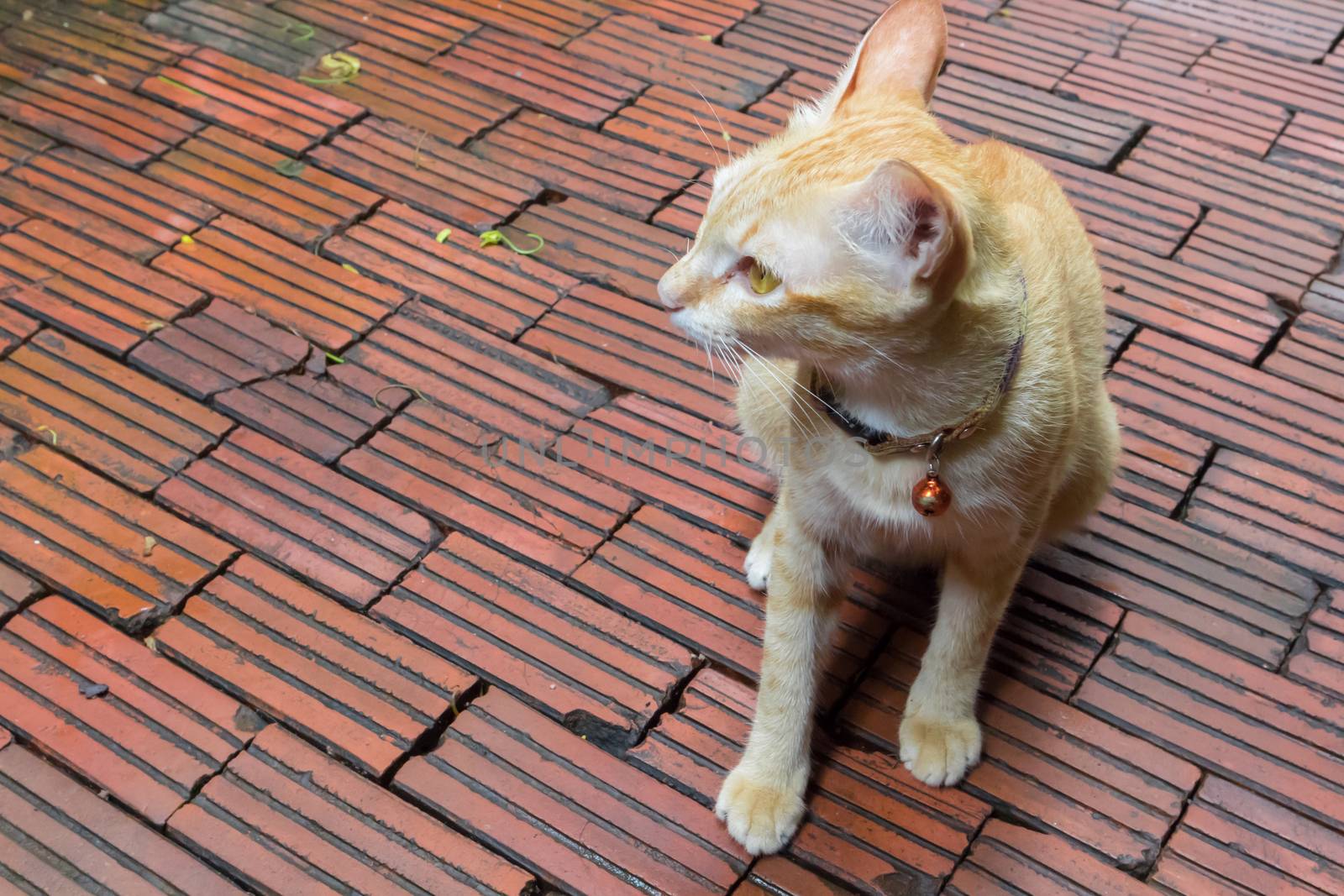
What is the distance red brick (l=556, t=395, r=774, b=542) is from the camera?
7.43ft

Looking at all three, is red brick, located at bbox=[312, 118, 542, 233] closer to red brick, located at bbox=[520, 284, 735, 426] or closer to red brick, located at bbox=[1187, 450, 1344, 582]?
red brick, located at bbox=[520, 284, 735, 426]

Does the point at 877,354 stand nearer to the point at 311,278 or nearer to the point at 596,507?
the point at 596,507

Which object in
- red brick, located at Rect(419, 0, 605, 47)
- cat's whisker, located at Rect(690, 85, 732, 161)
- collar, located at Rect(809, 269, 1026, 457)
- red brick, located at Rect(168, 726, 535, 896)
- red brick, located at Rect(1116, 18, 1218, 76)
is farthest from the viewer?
red brick, located at Rect(419, 0, 605, 47)

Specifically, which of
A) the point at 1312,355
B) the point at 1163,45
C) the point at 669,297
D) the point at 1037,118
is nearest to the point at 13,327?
the point at 669,297

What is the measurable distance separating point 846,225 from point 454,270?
5.12ft

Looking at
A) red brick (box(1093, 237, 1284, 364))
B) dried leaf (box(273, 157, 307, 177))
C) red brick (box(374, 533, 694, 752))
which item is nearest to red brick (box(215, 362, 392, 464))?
red brick (box(374, 533, 694, 752))

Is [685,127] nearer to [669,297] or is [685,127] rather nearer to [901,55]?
Answer: [901,55]

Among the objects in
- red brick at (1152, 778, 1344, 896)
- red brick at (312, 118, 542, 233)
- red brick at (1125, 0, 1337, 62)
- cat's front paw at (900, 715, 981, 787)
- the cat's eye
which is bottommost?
red brick at (1152, 778, 1344, 896)

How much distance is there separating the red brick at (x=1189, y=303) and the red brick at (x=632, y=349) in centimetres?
95

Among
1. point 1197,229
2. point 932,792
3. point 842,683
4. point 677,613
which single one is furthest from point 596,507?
point 1197,229

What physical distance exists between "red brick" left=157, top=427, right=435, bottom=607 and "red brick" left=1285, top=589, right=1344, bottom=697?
5.23 feet

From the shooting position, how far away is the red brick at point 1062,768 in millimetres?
1822

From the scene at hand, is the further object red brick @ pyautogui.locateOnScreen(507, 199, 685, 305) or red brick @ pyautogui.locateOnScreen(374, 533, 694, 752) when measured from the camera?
red brick @ pyautogui.locateOnScreen(507, 199, 685, 305)

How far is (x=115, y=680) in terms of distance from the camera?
1.95 meters
